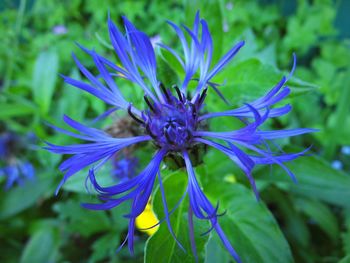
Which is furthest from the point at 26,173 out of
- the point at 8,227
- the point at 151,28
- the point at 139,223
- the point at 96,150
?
the point at 96,150

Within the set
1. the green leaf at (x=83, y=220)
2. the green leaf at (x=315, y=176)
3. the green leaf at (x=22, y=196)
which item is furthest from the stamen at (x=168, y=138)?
the green leaf at (x=22, y=196)

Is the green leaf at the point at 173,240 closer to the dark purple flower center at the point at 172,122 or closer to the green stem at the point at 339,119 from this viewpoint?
the dark purple flower center at the point at 172,122

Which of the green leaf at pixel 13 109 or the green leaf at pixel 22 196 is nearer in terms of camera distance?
the green leaf at pixel 13 109

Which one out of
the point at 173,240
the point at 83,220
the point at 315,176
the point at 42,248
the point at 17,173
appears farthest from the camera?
the point at 17,173

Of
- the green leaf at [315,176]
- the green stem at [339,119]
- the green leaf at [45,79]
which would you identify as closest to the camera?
the green leaf at [315,176]

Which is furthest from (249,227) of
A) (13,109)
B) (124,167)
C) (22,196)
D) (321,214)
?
(22,196)

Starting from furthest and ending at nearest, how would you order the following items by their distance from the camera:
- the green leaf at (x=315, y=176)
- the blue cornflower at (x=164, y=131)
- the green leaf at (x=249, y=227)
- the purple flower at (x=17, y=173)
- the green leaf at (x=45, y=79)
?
the purple flower at (x=17, y=173) < the green leaf at (x=45, y=79) < the green leaf at (x=315, y=176) < the green leaf at (x=249, y=227) < the blue cornflower at (x=164, y=131)

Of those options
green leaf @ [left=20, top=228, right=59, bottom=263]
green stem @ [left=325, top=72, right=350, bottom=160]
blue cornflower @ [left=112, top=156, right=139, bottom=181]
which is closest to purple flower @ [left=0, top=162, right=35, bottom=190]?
green leaf @ [left=20, top=228, right=59, bottom=263]

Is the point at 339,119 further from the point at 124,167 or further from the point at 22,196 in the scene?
the point at 22,196
